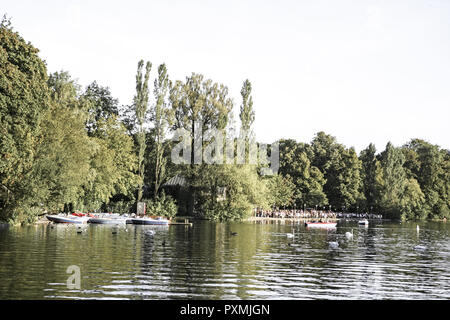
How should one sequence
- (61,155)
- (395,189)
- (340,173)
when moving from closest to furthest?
(61,155)
(395,189)
(340,173)

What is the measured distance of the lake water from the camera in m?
18.8

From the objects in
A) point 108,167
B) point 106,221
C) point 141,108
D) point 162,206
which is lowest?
point 106,221

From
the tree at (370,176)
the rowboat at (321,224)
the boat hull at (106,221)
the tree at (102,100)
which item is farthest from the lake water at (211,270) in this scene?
the tree at (370,176)

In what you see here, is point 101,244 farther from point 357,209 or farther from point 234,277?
point 357,209

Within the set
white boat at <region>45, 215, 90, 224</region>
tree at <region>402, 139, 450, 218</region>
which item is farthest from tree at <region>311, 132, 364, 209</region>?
white boat at <region>45, 215, 90, 224</region>

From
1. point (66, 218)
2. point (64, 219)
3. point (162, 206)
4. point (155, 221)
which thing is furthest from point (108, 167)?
point (162, 206)

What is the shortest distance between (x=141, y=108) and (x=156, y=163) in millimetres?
8078

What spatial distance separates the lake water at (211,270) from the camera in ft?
61.5

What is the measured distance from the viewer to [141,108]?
230 feet

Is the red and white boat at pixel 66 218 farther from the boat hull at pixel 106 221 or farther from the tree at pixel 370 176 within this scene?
the tree at pixel 370 176

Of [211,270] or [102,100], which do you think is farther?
[102,100]

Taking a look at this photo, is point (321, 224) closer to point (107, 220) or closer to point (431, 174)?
point (107, 220)

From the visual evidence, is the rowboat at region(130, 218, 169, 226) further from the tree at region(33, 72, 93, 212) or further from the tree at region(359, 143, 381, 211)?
the tree at region(359, 143, 381, 211)
